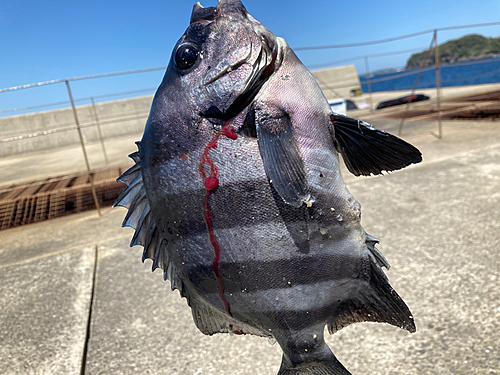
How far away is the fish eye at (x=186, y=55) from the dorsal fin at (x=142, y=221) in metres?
0.27

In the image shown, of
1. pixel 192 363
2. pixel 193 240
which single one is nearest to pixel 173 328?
pixel 192 363

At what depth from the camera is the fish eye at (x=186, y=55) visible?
32.4 inches

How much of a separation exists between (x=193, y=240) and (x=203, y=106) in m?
0.31

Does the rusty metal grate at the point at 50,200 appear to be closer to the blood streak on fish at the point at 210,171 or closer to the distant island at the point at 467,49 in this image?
the blood streak on fish at the point at 210,171

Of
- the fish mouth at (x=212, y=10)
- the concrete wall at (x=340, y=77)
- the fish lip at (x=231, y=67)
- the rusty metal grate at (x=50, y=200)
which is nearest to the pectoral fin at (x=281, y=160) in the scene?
the fish lip at (x=231, y=67)

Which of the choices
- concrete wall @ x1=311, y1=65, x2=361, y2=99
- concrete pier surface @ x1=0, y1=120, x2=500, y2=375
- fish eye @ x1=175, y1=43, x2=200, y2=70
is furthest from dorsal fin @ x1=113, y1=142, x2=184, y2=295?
concrete wall @ x1=311, y1=65, x2=361, y2=99

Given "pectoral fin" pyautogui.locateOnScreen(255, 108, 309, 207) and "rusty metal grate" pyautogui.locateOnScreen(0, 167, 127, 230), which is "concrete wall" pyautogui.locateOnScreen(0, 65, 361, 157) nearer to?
"rusty metal grate" pyautogui.locateOnScreen(0, 167, 127, 230)

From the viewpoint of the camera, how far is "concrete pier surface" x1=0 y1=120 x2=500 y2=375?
2084mm

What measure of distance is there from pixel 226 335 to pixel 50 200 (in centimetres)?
445

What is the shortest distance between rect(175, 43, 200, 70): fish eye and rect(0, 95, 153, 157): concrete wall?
37.3ft

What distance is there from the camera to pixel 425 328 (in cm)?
219

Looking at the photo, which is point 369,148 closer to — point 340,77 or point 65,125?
point 65,125

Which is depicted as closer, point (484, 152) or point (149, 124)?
point (149, 124)

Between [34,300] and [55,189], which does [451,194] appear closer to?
[34,300]
